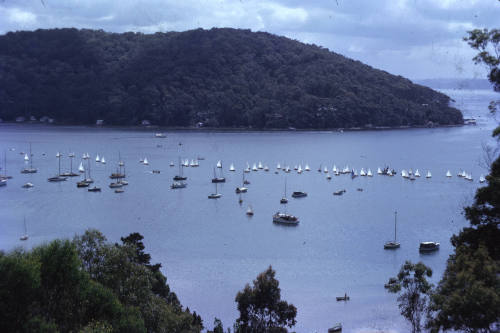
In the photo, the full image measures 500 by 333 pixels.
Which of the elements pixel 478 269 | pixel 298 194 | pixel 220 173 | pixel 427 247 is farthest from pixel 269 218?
pixel 478 269

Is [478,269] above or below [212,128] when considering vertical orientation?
below

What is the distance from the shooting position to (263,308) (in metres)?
15.3

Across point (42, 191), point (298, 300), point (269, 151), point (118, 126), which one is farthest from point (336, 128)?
point (298, 300)

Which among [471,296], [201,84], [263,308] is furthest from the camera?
[201,84]

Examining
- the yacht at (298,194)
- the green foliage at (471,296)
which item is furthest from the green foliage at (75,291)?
the yacht at (298,194)

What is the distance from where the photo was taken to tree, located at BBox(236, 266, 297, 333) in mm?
15188

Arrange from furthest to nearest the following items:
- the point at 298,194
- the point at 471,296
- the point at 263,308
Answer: the point at 298,194, the point at 263,308, the point at 471,296

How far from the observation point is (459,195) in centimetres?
4256

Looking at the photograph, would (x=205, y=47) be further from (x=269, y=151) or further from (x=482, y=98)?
(x=482, y=98)

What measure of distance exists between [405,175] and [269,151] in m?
19.5

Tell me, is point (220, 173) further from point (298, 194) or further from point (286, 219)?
point (286, 219)

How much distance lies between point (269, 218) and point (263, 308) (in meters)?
19.7

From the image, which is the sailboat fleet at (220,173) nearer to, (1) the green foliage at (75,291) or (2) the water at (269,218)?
(2) the water at (269,218)

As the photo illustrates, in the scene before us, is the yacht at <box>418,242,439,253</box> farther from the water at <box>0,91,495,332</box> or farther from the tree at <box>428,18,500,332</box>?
the tree at <box>428,18,500,332</box>
